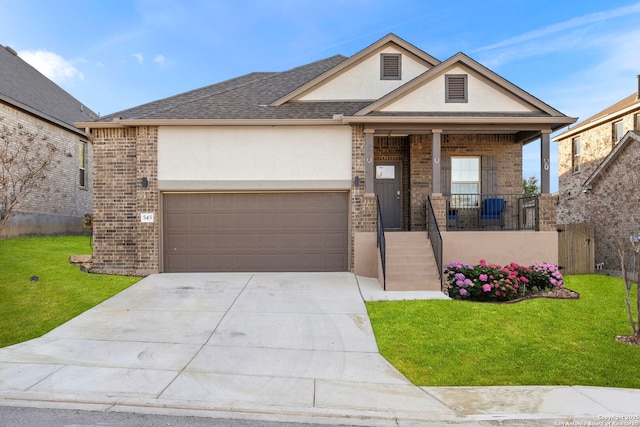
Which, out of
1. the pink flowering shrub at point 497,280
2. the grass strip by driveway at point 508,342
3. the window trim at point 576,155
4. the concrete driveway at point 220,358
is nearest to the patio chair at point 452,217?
the pink flowering shrub at point 497,280

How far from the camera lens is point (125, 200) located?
38.4 ft

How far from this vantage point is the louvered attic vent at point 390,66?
1307 centimetres

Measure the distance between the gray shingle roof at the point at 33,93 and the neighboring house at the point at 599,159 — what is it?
21085 millimetres

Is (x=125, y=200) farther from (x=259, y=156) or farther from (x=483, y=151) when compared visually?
(x=483, y=151)

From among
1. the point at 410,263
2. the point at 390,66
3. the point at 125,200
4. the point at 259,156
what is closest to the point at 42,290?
the point at 125,200

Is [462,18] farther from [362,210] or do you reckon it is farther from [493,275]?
[493,275]

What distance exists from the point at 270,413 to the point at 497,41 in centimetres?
1856

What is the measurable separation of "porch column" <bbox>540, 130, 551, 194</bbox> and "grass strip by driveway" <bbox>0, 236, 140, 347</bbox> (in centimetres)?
1171

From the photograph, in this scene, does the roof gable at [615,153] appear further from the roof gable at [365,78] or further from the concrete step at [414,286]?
the concrete step at [414,286]

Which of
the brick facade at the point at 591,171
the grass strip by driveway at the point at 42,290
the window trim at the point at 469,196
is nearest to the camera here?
the grass strip by driveway at the point at 42,290

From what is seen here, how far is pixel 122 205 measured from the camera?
11.7m

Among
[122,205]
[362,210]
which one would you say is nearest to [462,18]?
[362,210]

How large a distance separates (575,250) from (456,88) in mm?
6311

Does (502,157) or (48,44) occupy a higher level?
(48,44)
